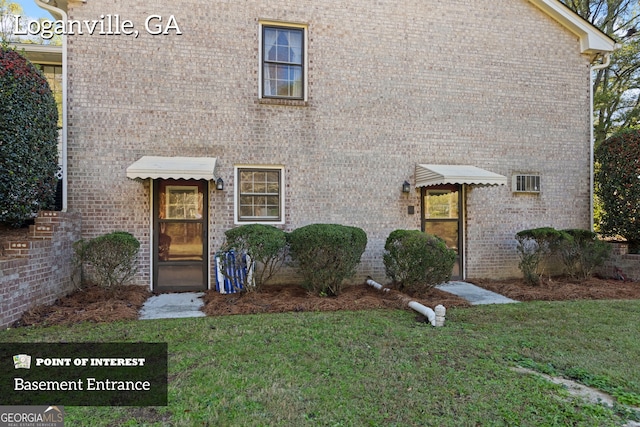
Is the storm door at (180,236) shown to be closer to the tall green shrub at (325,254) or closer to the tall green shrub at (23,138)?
the tall green shrub at (23,138)

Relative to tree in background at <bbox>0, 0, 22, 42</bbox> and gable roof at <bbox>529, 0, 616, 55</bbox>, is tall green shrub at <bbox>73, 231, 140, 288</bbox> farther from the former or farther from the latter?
tree in background at <bbox>0, 0, 22, 42</bbox>

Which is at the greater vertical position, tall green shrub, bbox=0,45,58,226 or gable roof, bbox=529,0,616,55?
gable roof, bbox=529,0,616,55

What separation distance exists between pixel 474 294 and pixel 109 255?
7.08 m

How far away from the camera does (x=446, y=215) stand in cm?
866

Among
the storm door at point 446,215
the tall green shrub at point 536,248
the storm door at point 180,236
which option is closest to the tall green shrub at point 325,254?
the storm door at point 180,236

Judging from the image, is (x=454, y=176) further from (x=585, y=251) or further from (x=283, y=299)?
(x=283, y=299)

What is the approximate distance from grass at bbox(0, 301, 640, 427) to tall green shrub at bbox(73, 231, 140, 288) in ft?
4.83

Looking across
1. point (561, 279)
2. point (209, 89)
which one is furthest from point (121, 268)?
A: point (561, 279)

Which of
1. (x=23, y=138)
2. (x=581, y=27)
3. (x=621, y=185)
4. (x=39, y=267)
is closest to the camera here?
(x=23, y=138)

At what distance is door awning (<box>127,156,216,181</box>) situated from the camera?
6.25 metres

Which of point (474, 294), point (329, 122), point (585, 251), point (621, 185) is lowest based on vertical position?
point (474, 294)

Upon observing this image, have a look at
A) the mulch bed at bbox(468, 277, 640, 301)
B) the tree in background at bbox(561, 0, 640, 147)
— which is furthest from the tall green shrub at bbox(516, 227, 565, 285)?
the tree in background at bbox(561, 0, 640, 147)

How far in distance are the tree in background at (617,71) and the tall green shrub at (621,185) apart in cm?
873

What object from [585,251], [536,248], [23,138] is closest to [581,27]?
[585,251]
